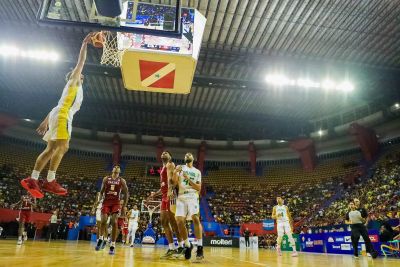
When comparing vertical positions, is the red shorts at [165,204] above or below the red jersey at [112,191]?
below

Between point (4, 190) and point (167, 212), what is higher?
point (4, 190)

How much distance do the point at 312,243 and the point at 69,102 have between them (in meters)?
15.2

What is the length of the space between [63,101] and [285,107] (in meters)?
21.5

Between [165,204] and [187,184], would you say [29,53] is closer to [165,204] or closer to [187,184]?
[165,204]

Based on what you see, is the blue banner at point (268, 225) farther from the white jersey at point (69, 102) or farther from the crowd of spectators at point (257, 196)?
the white jersey at point (69, 102)

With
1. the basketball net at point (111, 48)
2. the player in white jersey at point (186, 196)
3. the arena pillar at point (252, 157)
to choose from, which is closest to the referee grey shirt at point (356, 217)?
the player in white jersey at point (186, 196)

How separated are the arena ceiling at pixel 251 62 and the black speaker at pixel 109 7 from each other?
7716 millimetres

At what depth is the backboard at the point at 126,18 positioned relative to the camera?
5.45 meters

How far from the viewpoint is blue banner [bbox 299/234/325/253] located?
51.8 ft

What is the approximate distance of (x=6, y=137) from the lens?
27.8 m

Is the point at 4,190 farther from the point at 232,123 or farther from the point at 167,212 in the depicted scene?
the point at 167,212

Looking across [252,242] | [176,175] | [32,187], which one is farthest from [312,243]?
[32,187]

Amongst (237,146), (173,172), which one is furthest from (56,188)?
(237,146)

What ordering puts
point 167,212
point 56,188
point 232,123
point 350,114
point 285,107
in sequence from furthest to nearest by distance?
1. point 232,123
2. point 350,114
3. point 285,107
4. point 167,212
5. point 56,188
